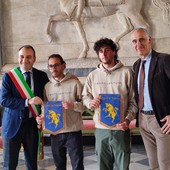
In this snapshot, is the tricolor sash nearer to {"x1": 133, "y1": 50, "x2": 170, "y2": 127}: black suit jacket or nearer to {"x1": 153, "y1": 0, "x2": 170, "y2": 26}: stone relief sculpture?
{"x1": 133, "y1": 50, "x2": 170, "y2": 127}: black suit jacket

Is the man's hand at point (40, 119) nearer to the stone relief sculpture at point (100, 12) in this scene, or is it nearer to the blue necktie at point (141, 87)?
the blue necktie at point (141, 87)

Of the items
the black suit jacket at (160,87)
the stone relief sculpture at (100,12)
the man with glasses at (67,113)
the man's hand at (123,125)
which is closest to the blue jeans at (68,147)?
the man with glasses at (67,113)

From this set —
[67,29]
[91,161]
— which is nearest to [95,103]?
[91,161]

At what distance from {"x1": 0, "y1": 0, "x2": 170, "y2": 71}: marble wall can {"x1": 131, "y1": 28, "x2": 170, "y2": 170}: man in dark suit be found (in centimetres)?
283

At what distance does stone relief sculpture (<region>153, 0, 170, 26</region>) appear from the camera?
4.81 metres

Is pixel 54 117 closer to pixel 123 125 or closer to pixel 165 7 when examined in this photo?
pixel 123 125

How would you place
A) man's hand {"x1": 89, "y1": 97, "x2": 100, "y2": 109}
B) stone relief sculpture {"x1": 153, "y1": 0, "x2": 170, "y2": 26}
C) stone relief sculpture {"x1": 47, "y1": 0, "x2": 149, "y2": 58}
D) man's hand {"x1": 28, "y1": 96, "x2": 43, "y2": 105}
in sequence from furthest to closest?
stone relief sculpture {"x1": 47, "y1": 0, "x2": 149, "y2": 58}, stone relief sculpture {"x1": 153, "y1": 0, "x2": 170, "y2": 26}, man's hand {"x1": 28, "y1": 96, "x2": 43, "y2": 105}, man's hand {"x1": 89, "y1": 97, "x2": 100, "y2": 109}

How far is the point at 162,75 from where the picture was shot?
209 centimetres

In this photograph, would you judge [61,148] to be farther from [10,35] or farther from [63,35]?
[10,35]

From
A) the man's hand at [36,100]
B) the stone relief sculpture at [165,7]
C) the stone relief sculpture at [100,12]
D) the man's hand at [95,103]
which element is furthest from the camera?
the stone relief sculpture at [100,12]

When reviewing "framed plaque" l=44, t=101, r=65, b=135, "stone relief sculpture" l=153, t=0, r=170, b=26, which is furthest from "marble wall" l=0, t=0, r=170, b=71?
"framed plaque" l=44, t=101, r=65, b=135

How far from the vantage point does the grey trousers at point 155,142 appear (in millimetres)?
2107

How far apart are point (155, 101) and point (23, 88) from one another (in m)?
1.03

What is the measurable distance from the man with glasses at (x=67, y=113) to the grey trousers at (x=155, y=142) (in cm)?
51
